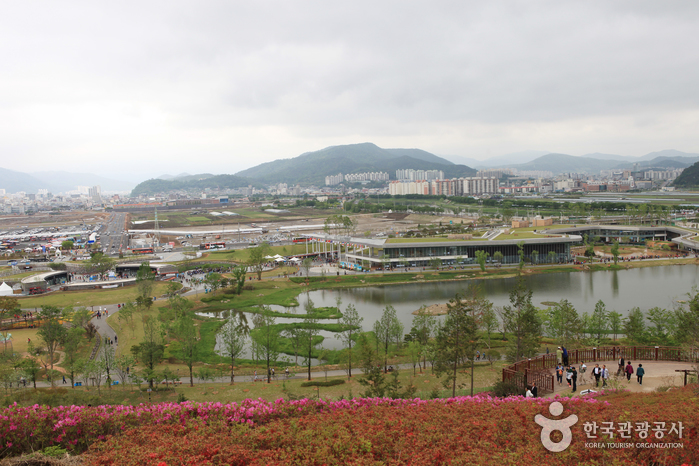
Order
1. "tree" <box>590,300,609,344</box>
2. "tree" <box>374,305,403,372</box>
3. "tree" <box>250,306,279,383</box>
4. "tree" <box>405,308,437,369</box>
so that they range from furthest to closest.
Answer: "tree" <box>590,300,609,344</box>
"tree" <box>374,305,403,372</box>
"tree" <box>405,308,437,369</box>
"tree" <box>250,306,279,383</box>

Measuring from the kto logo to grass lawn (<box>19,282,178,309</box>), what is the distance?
24.4 metres

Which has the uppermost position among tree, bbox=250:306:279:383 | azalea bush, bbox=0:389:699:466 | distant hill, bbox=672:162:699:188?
distant hill, bbox=672:162:699:188

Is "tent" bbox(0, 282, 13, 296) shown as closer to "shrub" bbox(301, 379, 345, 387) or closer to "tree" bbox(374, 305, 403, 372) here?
"shrub" bbox(301, 379, 345, 387)

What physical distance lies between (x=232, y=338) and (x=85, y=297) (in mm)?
16529

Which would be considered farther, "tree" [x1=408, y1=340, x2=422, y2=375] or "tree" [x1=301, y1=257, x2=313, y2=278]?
"tree" [x1=301, y1=257, x2=313, y2=278]

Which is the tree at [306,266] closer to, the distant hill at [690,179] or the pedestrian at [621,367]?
the pedestrian at [621,367]

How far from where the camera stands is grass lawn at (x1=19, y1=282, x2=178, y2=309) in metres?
25.4

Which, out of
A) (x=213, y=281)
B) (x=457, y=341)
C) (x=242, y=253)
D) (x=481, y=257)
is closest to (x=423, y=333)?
(x=457, y=341)

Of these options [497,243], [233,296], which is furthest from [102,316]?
[497,243]

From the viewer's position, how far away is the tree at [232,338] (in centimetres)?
1580

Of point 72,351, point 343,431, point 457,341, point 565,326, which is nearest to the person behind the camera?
point 343,431

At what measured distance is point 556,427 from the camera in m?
5.71

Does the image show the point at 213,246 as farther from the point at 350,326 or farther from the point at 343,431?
the point at 343,431

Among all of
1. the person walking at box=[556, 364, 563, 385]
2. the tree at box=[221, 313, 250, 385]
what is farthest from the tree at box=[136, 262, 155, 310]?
the person walking at box=[556, 364, 563, 385]
